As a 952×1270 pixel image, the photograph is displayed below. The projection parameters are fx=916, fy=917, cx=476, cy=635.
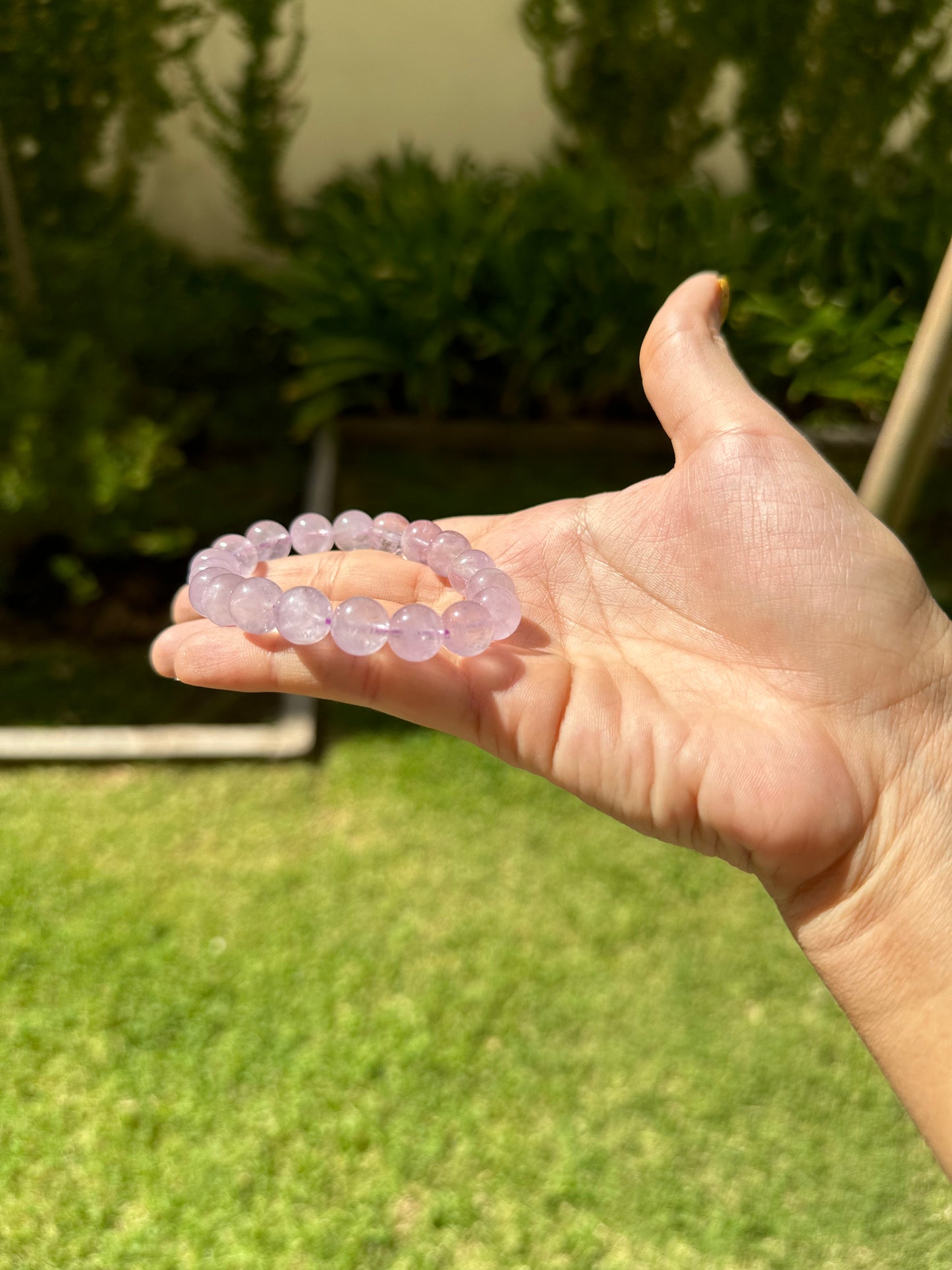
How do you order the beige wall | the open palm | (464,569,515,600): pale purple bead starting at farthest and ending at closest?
the beige wall
(464,569,515,600): pale purple bead
the open palm

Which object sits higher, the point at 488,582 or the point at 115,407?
the point at 488,582

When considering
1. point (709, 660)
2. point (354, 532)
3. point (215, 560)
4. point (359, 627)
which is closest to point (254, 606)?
point (359, 627)

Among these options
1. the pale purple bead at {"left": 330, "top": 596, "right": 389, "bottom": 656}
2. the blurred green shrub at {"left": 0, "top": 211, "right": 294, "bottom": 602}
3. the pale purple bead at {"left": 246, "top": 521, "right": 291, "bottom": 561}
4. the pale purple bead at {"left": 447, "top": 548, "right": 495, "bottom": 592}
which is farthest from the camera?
the blurred green shrub at {"left": 0, "top": 211, "right": 294, "bottom": 602}

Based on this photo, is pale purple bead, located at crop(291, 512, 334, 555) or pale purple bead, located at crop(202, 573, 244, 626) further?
pale purple bead, located at crop(291, 512, 334, 555)

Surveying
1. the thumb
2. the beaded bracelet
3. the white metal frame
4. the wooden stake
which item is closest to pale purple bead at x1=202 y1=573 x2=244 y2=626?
the beaded bracelet

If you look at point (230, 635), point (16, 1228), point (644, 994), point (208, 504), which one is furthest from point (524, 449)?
point (16, 1228)

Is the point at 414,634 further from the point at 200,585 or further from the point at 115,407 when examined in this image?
the point at 115,407

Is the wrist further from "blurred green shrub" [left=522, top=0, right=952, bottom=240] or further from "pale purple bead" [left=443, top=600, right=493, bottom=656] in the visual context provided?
"blurred green shrub" [left=522, top=0, right=952, bottom=240]
